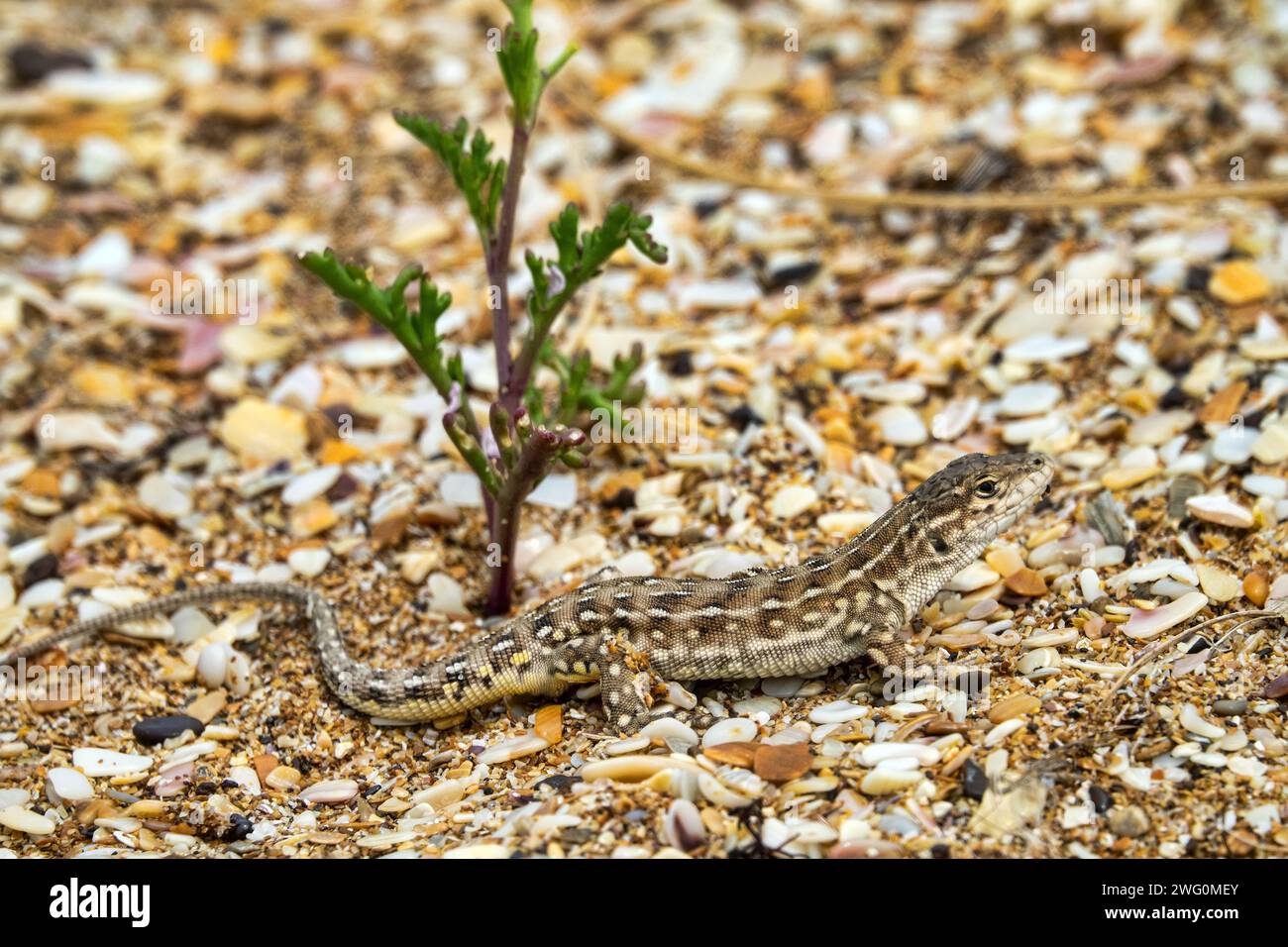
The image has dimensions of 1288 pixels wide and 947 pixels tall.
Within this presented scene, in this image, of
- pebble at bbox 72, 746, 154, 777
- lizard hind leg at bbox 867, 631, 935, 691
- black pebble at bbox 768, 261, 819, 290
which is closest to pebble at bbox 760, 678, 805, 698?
lizard hind leg at bbox 867, 631, 935, 691

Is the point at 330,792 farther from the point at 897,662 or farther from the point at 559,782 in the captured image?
the point at 897,662

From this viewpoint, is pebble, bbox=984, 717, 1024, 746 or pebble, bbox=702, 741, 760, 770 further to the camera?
pebble, bbox=702, 741, 760, 770

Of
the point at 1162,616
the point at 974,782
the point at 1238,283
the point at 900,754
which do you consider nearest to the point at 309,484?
the point at 900,754

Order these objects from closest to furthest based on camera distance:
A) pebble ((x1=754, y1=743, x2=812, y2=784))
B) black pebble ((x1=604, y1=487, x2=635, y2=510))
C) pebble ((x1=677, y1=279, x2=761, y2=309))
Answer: pebble ((x1=754, y1=743, x2=812, y2=784)) → black pebble ((x1=604, y1=487, x2=635, y2=510)) → pebble ((x1=677, y1=279, x2=761, y2=309))

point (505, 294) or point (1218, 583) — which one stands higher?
point (505, 294)

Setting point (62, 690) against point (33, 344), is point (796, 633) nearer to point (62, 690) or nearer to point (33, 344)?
point (62, 690)

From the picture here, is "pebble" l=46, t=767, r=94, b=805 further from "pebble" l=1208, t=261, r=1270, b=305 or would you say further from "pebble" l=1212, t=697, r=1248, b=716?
"pebble" l=1208, t=261, r=1270, b=305
